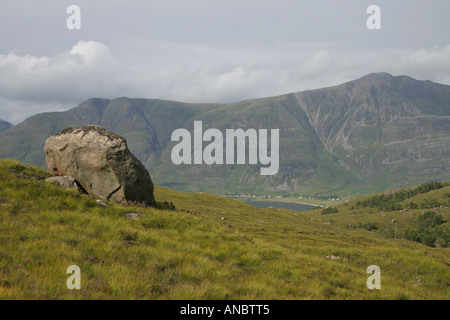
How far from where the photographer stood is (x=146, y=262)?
1170cm

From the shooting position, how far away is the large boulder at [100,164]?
22.7 meters

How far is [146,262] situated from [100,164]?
42.8 ft

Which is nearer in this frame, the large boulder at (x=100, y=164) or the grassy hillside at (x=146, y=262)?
the grassy hillside at (x=146, y=262)

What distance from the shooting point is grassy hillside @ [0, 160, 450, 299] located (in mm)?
9508

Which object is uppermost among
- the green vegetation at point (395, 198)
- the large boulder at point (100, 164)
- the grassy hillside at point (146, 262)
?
the large boulder at point (100, 164)

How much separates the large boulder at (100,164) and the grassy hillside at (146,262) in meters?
4.54

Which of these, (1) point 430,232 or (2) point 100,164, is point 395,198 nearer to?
(1) point 430,232

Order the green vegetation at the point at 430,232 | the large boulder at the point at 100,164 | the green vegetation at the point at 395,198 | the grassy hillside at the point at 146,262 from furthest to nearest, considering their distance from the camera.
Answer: the green vegetation at the point at 395,198
the green vegetation at the point at 430,232
the large boulder at the point at 100,164
the grassy hillside at the point at 146,262

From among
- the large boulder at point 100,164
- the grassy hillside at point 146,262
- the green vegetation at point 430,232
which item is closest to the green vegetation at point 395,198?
the green vegetation at point 430,232

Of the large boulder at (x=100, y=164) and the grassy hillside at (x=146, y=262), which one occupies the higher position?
the large boulder at (x=100, y=164)

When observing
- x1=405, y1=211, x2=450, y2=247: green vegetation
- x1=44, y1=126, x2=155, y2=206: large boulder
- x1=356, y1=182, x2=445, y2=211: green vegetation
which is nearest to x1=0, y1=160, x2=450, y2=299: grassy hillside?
x1=44, y1=126, x2=155, y2=206: large boulder

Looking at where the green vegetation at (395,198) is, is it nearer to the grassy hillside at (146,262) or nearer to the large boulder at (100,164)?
the grassy hillside at (146,262)
